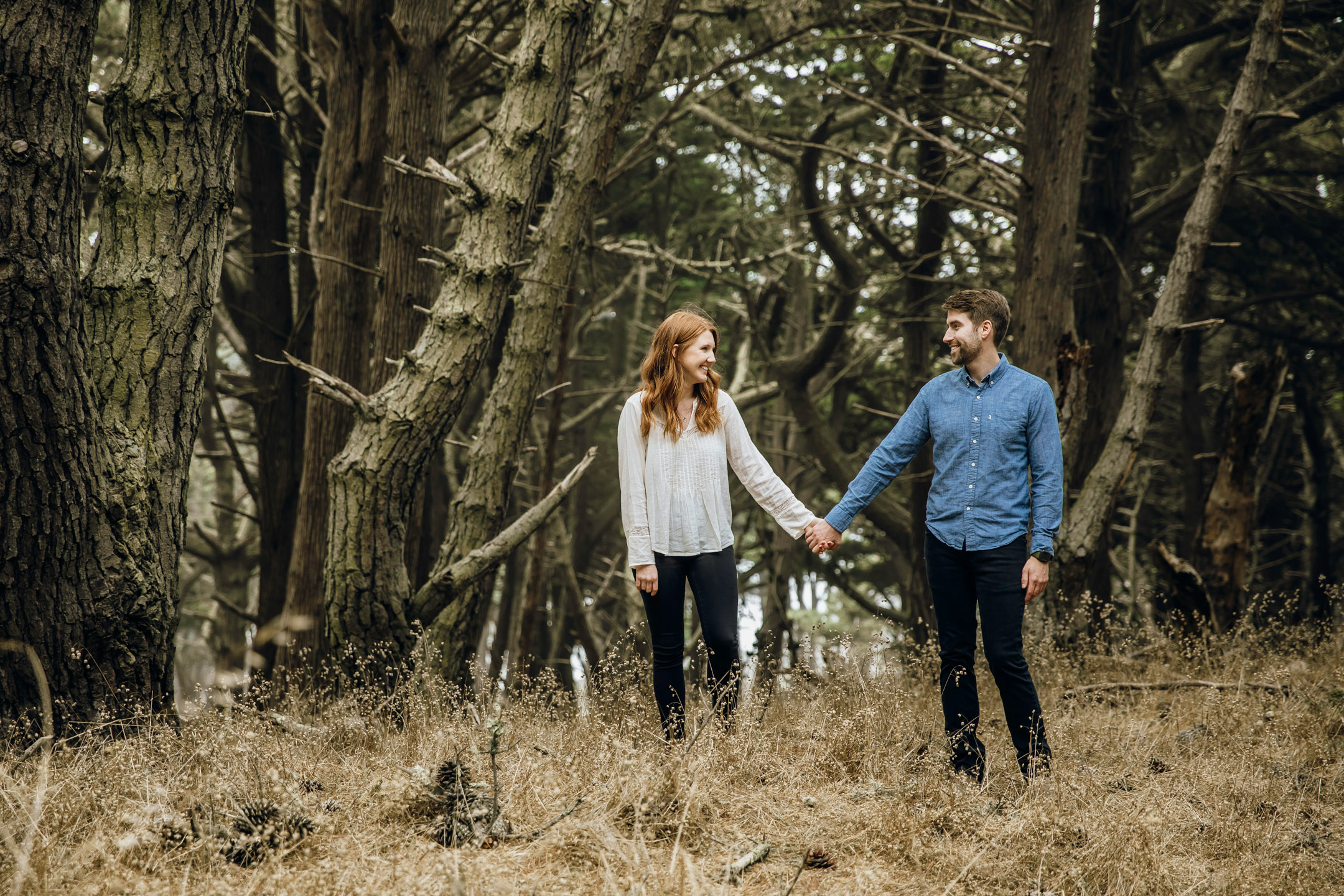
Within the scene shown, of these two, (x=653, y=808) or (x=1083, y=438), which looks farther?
(x=1083, y=438)

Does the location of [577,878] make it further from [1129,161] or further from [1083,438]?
[1129,161]

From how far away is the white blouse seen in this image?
14.5ft

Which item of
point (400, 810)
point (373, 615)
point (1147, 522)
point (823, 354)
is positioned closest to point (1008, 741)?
point (400, 810)

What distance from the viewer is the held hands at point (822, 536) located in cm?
459

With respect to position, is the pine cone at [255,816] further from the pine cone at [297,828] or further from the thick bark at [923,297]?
the thick bark at [923,297]

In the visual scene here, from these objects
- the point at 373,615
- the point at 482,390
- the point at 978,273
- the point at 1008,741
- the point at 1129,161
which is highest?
the point at 1129,161

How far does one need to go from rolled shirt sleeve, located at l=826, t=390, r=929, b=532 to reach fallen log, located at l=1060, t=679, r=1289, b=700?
2226 mm

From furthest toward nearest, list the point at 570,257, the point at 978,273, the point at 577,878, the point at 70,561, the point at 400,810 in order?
the point at 978,273 < the point at 570,257 < the point at 70,561 < the point at 400,810 < the point at 577,878

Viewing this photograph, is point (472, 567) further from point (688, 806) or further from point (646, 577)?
point (688, 806)

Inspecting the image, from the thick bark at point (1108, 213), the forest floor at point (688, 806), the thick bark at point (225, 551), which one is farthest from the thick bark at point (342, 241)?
the thick bark at point (1108, 213)

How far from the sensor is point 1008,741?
477 cm

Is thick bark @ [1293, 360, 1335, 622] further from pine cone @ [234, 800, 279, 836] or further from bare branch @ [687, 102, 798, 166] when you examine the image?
pine cone @ [234, 800, 279, 836]

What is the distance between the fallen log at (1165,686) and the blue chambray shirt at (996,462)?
86.1 inches

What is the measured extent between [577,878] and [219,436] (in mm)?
16231
